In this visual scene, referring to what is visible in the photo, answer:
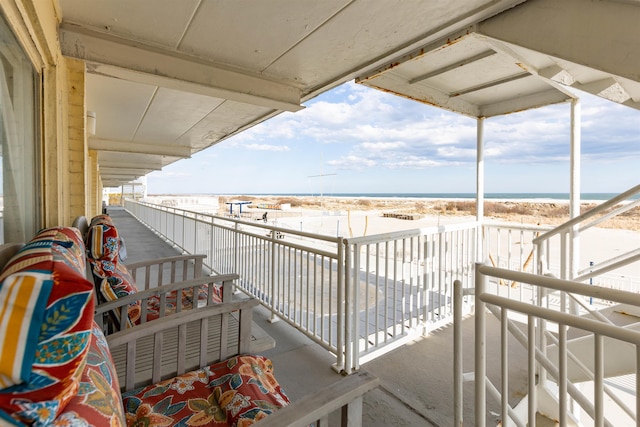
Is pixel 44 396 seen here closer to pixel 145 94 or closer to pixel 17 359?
pixel 17 359

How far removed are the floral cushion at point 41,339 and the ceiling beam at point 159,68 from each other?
1.96m

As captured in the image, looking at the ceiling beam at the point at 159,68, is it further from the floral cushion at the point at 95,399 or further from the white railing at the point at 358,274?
the floral cushion at the point at 95,399

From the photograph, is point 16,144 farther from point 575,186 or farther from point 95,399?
point 575,186

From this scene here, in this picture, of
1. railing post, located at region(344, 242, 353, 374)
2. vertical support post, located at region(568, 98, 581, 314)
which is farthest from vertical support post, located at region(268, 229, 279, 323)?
vertical support post, located at region(568, 98, 581, 314)

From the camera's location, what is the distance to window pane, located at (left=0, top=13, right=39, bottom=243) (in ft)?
4.12

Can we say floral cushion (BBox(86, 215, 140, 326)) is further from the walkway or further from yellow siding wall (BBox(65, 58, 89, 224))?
the walkway

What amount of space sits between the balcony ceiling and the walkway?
6.31ft

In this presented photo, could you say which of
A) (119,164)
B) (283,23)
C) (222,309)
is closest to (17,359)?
(222,309)

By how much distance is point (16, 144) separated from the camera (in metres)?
Answer: 1.41

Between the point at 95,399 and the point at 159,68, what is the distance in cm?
214

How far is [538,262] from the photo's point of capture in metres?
2.25

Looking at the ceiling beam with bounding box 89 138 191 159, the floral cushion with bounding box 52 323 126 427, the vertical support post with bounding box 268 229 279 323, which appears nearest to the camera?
the floral cushion with bounding box 52 323 126 427

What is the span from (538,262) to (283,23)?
94.7 inches

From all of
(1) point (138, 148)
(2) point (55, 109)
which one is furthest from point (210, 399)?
(1) point (138, 148)
